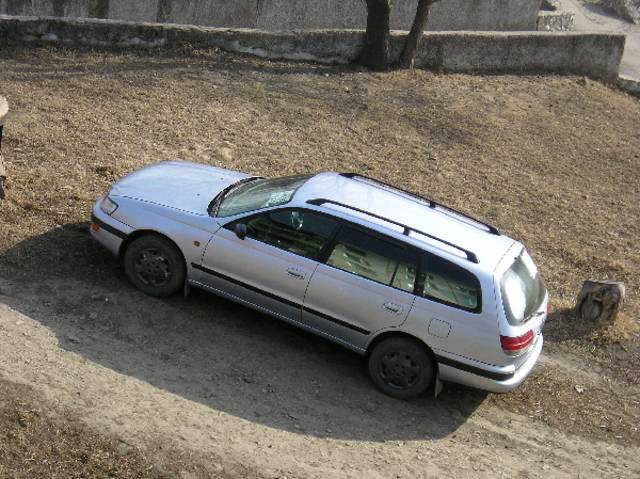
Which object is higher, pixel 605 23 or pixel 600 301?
pixel 605 23

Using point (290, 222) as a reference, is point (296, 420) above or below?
below

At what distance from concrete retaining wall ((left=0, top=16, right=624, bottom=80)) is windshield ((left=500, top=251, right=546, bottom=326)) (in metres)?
8.39

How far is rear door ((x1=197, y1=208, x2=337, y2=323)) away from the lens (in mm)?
8500

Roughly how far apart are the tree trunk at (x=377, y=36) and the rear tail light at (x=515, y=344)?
920 centimetres

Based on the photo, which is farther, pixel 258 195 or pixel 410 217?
pixel 258 195

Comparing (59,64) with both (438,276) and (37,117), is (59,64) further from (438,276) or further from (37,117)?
(438,276)

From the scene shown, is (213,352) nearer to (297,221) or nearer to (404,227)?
(297,221)

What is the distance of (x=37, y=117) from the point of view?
12.2 m

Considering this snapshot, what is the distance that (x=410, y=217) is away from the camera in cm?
875

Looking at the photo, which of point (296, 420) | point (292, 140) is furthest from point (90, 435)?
point (292, 140)

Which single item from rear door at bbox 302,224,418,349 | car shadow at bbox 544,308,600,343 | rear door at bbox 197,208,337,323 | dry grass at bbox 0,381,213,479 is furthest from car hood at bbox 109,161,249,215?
car shadow at bbox 544,308,600,343

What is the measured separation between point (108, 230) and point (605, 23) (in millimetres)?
19356

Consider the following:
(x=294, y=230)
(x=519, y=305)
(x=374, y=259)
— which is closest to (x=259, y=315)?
(x=294, y=230)

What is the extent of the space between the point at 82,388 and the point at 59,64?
305 inches
